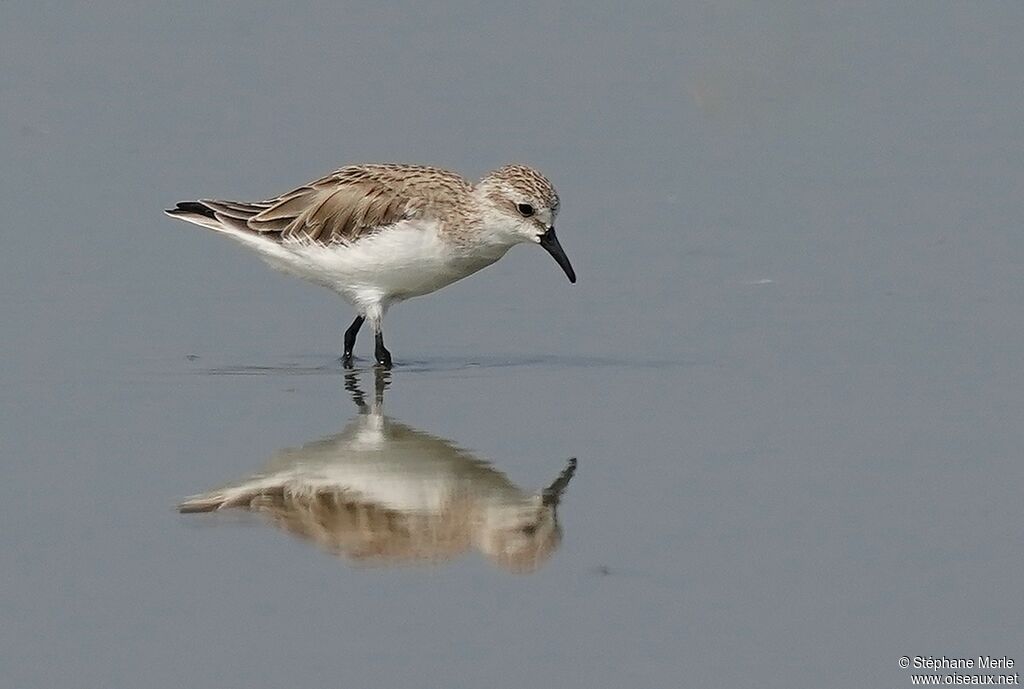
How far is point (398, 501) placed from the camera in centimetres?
824

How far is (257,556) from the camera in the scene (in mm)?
7480

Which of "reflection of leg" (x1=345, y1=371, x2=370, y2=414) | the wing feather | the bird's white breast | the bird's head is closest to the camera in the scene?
"reflection of leg" (x1=345, y1=371, x2=370, y2=414)

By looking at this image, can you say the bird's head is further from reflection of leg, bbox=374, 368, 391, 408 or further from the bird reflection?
the bird reflection

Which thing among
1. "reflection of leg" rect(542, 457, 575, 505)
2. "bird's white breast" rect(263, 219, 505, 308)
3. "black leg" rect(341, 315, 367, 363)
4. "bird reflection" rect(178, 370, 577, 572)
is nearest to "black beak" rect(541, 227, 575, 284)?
"bird's white breast" rect(263, 219, 505, 308)

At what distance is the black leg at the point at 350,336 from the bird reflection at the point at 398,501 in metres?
1.80

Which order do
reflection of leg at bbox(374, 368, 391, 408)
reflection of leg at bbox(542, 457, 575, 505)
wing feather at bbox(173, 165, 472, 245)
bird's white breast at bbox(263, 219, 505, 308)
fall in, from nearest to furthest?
reflection of leg at bbox(542, 457, 575, 505), reflection of leg at bbox(374, 368, 391, 408), bird's white breast at bbox(263, 219, 505, 308), wing feather at bbox(173, 165, 472, 245)

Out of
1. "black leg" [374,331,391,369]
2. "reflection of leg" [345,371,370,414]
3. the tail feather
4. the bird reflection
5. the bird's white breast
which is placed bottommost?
the bird reflection

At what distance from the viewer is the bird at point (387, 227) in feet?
35.3

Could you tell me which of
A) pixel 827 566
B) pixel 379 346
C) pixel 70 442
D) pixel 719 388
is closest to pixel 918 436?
pixel 719 388

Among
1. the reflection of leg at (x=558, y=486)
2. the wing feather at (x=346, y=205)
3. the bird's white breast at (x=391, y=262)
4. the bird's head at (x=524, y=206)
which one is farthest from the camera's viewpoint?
the wing feather at (x=346, y=205)

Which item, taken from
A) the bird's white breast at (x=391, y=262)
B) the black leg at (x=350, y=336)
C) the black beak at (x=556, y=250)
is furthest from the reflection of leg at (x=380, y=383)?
the black beak at (x=556, y=250)

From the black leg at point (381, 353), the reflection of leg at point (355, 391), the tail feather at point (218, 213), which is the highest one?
the tail feather at point (218, 213)

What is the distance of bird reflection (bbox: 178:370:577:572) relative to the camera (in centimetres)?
769

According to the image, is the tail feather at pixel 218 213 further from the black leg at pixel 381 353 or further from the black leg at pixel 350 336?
the black leg at pixel 381 353
